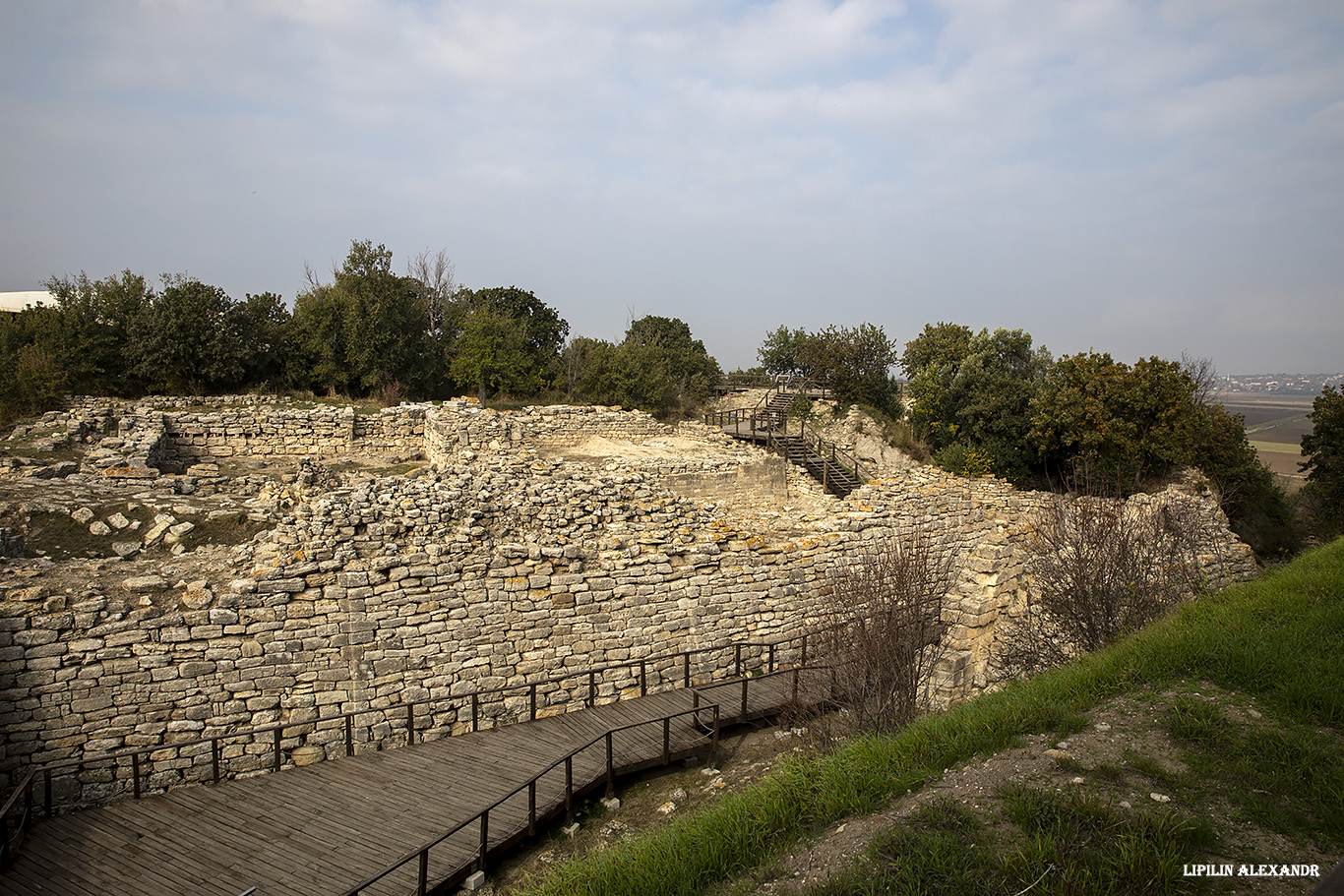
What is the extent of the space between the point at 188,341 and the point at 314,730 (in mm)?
20522

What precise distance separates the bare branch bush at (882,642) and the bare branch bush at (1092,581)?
6.25 feet

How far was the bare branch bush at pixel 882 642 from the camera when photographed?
6969 millimetres

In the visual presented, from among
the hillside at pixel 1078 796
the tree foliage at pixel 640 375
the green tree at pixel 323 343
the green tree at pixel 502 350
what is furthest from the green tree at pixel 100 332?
the hillside at pixel 1078 796

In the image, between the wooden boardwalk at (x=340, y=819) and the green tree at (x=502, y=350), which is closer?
the wooden boardwalk at (x=340, y=819)

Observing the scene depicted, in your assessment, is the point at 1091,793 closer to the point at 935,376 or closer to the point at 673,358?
the point at 935,376

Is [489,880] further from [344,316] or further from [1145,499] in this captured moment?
[344,316]

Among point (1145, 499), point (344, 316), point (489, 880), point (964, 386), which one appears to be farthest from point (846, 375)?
point (489, 880)

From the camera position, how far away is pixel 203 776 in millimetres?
7637

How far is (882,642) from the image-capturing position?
23.1 ft

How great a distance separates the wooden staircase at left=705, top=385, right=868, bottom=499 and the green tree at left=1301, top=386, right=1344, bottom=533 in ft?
47.2

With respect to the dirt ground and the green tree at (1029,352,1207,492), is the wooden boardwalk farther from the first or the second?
the green tree at (1029,352,1207,492)

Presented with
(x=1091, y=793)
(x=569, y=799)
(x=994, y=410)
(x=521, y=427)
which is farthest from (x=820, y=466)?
(x=1091, y=793)

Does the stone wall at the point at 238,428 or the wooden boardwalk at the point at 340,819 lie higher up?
the stone wall at the point at 238,428

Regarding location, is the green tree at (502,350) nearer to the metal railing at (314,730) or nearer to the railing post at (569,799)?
the metal railing at (314,730)
